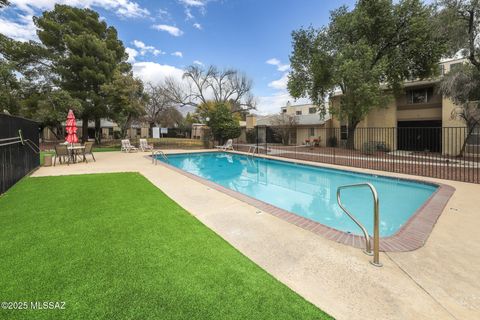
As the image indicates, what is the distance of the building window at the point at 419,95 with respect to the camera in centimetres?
1738

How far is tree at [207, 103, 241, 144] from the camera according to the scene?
21906mm

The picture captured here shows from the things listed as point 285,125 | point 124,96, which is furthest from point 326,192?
point 285,125

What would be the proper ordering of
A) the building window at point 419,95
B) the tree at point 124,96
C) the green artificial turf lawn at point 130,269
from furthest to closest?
the tree at point 124,96 < the building window at point 419,95 < the green artificial turf lawn at point 130,269

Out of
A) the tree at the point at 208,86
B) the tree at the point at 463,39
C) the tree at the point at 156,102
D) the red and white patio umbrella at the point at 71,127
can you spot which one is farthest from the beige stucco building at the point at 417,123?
the tree at the point at 156,102

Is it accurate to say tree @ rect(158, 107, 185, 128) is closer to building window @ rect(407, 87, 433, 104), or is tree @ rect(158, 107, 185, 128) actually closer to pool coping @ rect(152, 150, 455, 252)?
building window @ rect(407, 87, 433, 104)

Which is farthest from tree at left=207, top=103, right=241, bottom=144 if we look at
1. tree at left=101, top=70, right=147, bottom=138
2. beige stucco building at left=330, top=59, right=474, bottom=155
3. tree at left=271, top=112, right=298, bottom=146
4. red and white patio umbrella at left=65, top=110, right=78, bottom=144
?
red and white patio umbrella at left=65, top=110, right=78, bottom=144

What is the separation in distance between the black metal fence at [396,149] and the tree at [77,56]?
47.3ft

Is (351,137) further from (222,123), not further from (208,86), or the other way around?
(208,86)

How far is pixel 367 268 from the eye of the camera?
2.87 m

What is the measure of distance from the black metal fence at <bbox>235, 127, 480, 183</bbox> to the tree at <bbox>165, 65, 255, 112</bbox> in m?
11.6

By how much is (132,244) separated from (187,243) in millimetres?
765

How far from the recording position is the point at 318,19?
18547mm

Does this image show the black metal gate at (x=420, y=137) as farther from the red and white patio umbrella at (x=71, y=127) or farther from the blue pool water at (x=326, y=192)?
the red and white patio umbrella at (x=71, y=127)

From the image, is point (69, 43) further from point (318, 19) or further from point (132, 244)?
point (132, 244)
